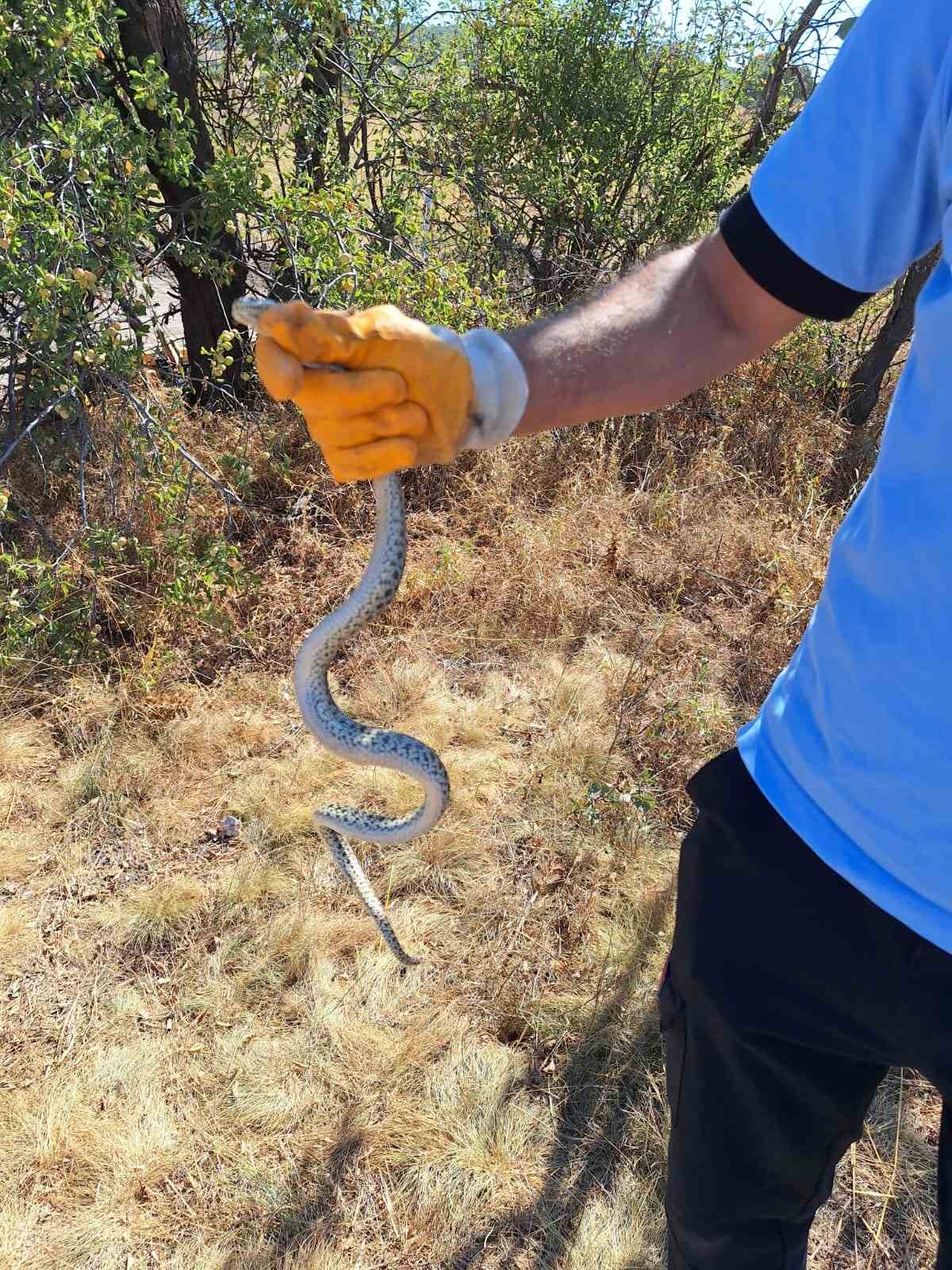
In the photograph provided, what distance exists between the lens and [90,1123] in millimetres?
2172

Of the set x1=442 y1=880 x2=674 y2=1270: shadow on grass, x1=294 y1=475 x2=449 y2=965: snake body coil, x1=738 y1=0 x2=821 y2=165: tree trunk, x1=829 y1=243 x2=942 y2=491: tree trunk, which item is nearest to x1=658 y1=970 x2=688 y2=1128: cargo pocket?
x1=294 y1=475 x2=449 y2=965: snake body coil

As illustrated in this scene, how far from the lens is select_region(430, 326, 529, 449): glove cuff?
1264 mm

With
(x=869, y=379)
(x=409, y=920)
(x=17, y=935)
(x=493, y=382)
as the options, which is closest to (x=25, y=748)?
(x=17, y=935)

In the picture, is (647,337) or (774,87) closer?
(647,337)

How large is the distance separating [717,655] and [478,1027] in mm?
1756

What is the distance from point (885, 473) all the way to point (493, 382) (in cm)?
54

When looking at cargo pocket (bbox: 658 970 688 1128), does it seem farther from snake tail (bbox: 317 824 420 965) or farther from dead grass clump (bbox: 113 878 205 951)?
dead grass clump (bbox: 113 878 205 951)

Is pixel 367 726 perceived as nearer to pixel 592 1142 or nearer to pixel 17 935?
pixel 592 1142

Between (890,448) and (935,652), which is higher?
(890,448)

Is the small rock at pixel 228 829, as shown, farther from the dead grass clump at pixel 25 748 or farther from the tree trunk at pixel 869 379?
the tree trunk at pixel 869 379

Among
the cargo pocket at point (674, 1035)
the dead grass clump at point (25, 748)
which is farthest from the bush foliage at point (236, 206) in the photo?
the cargo pocket at point (674, 1035)

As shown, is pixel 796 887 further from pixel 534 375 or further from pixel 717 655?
pixel 717 655

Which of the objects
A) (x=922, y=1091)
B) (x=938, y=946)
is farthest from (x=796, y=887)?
(x=922, y=1091)

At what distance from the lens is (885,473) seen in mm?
1187
